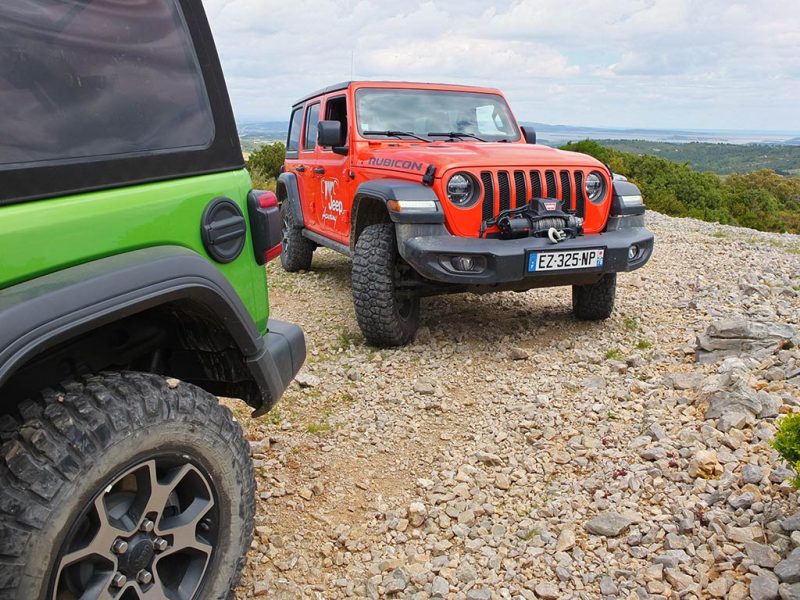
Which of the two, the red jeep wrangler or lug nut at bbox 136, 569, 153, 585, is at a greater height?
the red jeep wrangler

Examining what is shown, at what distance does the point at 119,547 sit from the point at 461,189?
319 cm

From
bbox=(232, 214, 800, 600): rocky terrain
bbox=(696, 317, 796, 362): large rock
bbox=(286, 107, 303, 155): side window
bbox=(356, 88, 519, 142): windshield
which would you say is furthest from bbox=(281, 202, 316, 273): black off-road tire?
bbox=(696, 317, 796, 362): large rock

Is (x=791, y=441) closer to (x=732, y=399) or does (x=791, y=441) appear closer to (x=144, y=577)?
(x=732, y=399)

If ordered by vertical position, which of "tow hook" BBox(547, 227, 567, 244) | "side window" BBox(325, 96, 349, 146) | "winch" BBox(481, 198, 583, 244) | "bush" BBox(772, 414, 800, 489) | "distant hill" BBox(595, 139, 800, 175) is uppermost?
"side window" BBox(325, 96, 349, 146)

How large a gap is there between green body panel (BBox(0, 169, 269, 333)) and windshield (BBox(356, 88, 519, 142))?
11.3 feet

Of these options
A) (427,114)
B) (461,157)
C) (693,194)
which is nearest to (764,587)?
(461,157)

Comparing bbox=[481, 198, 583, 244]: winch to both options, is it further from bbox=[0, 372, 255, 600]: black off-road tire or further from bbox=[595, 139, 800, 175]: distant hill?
bbox=[595, 139, 800, 175]: distant hill

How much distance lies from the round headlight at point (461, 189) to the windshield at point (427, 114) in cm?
123

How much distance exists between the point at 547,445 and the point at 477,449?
1.09ft

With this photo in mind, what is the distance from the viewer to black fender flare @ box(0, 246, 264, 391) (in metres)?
1.37

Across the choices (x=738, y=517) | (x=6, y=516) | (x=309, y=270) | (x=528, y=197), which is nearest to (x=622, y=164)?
(x=309, y=270)

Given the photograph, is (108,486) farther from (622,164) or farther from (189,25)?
(622,164)

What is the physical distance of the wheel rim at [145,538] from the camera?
62.1 inches

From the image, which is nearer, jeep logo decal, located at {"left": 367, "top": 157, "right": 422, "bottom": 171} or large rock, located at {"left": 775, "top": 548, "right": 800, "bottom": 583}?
large rock, located at {"left": 775, "top": 548, "right": 800, "bottom": 583}
